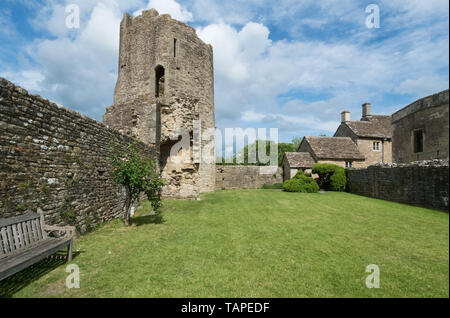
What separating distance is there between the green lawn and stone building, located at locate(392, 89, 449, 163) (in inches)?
141

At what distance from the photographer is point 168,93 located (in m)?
16.1

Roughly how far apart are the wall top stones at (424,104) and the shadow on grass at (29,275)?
416 inches

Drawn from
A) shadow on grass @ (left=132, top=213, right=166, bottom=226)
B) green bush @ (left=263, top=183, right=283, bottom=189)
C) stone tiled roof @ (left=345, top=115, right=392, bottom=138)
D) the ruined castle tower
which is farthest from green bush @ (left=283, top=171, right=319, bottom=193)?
shadow on grass @ (left=132, top=213, right=166, bottom=226)

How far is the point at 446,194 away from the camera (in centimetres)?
923

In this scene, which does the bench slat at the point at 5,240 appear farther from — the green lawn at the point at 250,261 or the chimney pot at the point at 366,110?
the chimney pot at the point at 366,110

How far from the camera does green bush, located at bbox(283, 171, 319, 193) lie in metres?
18.8

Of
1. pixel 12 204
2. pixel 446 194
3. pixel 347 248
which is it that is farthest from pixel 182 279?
pixel 446 194

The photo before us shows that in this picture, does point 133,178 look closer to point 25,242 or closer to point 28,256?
point 25,242

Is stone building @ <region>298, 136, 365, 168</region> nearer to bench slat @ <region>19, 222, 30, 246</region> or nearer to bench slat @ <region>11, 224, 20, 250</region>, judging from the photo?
bench slat @ <region>19, 222, 30, 246</region>

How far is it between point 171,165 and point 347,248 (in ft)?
33.8

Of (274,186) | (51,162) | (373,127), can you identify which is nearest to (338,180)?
(274,186)

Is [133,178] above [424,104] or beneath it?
beneath

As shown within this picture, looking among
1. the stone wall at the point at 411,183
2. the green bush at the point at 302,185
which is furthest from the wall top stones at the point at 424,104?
the green bush at the point at 302,185

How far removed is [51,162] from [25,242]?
6.04 feet
